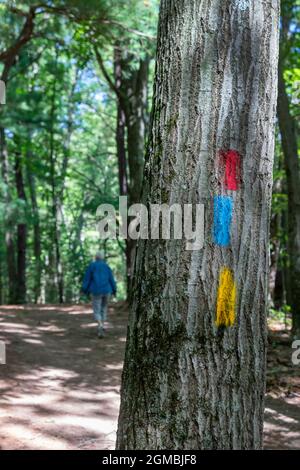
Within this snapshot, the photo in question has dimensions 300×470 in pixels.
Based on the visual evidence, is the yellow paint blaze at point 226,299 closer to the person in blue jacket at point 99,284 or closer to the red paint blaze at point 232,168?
the red paint blaze at point 232,168

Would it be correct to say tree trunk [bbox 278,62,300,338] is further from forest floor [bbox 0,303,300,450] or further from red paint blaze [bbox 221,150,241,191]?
red paint blaze [bbox 221,150,241,191]

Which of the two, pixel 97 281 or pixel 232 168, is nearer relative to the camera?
pixel 232 168

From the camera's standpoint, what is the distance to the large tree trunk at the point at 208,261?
2.25 metres

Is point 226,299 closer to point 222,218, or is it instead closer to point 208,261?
point 208,261

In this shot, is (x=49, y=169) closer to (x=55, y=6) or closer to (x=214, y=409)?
(x=55, y=6)

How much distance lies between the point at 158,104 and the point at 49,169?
65.9ft

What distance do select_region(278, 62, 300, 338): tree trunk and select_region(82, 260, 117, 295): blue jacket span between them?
11.6 feet

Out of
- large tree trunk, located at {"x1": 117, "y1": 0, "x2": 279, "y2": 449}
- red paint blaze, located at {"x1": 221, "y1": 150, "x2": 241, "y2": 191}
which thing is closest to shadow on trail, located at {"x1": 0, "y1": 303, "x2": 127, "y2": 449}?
large tree trunk, located at {"x1": 117, "y1": 0, "x2": 279, "y2": 449}

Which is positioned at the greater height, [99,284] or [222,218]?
[222,218]

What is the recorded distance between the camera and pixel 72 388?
7148mm

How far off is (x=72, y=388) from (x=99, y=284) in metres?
3.50

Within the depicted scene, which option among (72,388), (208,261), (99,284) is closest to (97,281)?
(99,284)

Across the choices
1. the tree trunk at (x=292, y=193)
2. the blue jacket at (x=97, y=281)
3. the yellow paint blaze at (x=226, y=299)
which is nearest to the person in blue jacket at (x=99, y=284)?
the blue jacket at (x=97, y=281)

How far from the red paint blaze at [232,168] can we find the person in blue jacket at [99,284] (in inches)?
328
